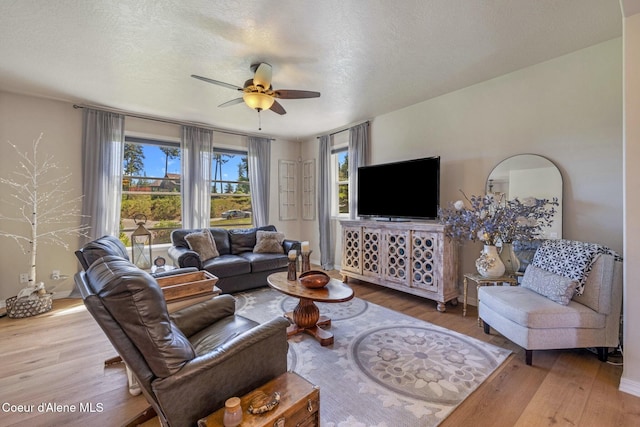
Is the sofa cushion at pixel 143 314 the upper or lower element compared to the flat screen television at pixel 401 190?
lower

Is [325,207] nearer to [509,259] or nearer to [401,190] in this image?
[401,190]

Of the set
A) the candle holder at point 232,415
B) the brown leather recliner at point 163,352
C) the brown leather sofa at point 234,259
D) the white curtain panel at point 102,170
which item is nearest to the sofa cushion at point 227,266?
the brown leather sofa at point 234,259

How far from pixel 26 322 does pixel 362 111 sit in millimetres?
4926

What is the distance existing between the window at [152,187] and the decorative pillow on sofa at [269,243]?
4.86ft

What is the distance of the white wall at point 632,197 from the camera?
1.80 metres

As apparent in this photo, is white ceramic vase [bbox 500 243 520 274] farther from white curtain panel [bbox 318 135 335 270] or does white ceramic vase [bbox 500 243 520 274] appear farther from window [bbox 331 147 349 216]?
white curtain panel [bbox 318 135 335 270]

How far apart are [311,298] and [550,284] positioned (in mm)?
1975

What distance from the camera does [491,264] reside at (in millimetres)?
2779

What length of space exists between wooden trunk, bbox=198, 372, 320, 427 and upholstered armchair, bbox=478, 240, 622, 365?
1.84 meters

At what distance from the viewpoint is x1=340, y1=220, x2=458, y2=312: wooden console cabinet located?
3.24 metres

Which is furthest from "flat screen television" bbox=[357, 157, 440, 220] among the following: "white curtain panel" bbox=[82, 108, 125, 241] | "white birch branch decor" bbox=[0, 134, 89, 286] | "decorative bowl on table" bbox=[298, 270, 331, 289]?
"white birch branch decor" bbox=[0, 134, 89, 286]

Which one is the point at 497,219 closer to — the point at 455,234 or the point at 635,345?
the point at 455,234

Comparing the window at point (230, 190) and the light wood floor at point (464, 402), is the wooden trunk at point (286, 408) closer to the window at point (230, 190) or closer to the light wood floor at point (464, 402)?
the light wood floor at point (464, 402)

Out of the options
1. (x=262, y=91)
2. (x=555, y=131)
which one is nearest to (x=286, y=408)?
(x=262, y=91)
